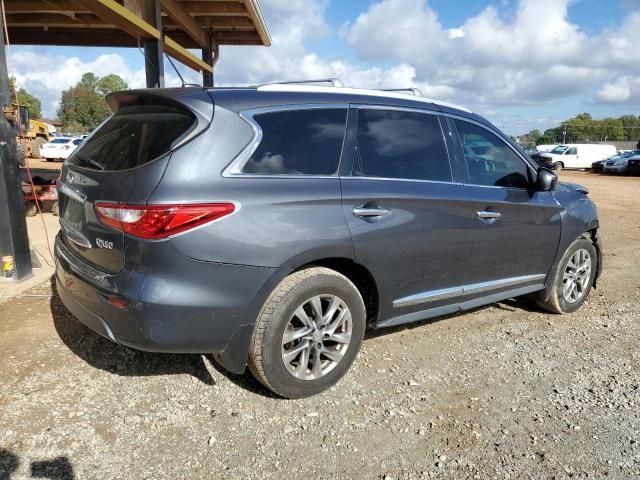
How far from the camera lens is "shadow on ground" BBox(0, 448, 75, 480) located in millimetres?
2469

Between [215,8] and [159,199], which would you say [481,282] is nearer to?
[159,199]

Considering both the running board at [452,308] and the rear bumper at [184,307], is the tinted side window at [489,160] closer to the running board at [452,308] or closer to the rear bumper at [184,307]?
the running board at [452,308]

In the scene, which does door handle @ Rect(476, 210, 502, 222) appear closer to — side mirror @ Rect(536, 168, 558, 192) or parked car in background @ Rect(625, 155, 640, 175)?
side mirror @ Rect(536, 168, 558, 192)

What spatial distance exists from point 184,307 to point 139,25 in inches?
236

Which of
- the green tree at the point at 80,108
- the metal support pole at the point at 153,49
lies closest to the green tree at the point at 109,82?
the green tree at the point at 80,108

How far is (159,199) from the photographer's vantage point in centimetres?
262

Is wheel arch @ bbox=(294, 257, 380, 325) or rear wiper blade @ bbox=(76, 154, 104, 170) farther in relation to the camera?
wheel arch @ bbox=(294, 257, 380, 325)

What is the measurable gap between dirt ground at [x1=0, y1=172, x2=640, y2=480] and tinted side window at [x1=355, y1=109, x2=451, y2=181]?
1359mm

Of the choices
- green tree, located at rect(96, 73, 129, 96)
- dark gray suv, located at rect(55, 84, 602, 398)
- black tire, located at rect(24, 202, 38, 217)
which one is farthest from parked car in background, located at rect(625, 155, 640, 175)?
green tree, located at rect(96, 73, 129, 96)

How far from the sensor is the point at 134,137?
306 centimetres

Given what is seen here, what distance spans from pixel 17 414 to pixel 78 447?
1.75 feet

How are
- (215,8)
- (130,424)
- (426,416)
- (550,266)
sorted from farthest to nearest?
(215,8)
(550,266)
(426,416)
(130,424)

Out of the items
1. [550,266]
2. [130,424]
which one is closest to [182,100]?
[130,424]

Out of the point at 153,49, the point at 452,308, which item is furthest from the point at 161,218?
the point at 153,49
